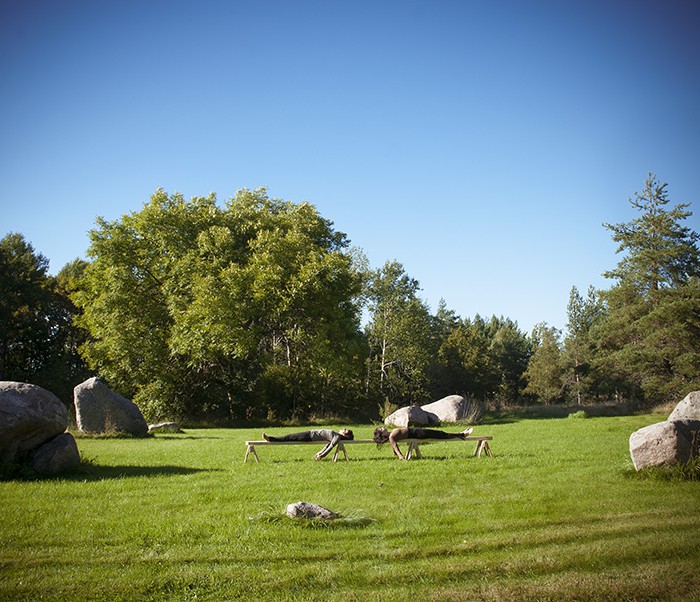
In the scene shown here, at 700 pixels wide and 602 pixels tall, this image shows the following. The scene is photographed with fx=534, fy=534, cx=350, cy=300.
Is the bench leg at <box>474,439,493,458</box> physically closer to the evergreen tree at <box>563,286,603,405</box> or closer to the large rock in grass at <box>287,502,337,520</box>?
the large rock in grass at <box>287,502,337,520</box>

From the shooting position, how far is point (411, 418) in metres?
23.5

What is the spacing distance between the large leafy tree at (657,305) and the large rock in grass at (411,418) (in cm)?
1620

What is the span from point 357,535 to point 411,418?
1743 cm

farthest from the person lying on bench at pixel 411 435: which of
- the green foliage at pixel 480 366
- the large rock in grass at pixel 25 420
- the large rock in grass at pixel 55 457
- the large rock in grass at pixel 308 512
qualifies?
the green foliage at pixel 480 366

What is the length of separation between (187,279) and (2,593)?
2594 centimetres

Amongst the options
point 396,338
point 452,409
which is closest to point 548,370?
point 396,338

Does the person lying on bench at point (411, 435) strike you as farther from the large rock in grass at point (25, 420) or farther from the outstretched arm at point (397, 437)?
the large rock in grass at point (25, 420)

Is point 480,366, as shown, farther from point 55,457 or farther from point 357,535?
point 357,535

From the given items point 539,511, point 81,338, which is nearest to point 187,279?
point 81,338

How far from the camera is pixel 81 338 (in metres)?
43.0

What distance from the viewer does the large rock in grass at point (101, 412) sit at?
60.7ft

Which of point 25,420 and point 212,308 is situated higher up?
point 212,308

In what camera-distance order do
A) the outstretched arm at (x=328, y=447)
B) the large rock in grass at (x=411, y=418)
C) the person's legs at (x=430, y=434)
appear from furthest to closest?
the large rock in grass at (x=411, y=418), the person's legs at (x=430, y=434), the outstretched arm at (x=328, y=447)

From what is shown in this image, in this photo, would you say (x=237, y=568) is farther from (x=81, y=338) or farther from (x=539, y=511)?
(x=81, y=338)
